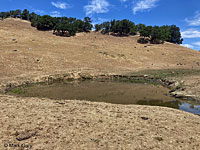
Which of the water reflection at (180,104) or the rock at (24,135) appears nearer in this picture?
the rock at (24,135)

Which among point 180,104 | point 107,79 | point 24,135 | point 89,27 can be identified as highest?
point 89,27

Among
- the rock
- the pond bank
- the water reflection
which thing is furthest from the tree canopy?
the rock

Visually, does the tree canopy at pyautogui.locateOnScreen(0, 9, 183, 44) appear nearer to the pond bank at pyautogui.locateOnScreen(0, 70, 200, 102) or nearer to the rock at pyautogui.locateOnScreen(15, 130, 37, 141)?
the pond bank at pyautogui.locateOnScreen(0, 70, 200, 102)

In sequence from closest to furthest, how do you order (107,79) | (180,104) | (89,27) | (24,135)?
(24,135) < (180,104) < (107,79) < (89,27)

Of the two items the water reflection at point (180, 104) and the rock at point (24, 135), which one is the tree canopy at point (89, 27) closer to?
the water reflection at point (180, 104)

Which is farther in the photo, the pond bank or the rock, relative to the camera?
the pond bank

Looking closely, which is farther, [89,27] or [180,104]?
[89,27]

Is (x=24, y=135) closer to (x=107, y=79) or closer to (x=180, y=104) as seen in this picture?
(x=180, y=104)

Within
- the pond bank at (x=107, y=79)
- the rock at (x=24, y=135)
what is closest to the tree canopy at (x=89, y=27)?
the pond bank at (x=107, y=79)

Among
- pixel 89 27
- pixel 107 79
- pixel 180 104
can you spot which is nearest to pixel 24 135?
pixel 180 104

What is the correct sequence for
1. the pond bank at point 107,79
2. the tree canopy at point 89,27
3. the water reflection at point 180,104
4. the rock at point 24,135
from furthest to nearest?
the tree canopy at point 89,27 → the pond bank at point 107,79 → the water reflection at point 180,104 → the rock at point 24,135

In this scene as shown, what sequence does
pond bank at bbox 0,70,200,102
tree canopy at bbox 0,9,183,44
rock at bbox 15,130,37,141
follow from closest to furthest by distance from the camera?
rock at bbox 15,130,37,141
pond bank at bbox 0,70,200,102
tree canopy at bbox 0,9,183,44

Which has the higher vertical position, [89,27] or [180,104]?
[89,27]

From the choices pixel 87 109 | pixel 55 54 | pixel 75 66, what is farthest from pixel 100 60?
pixel 87 109
